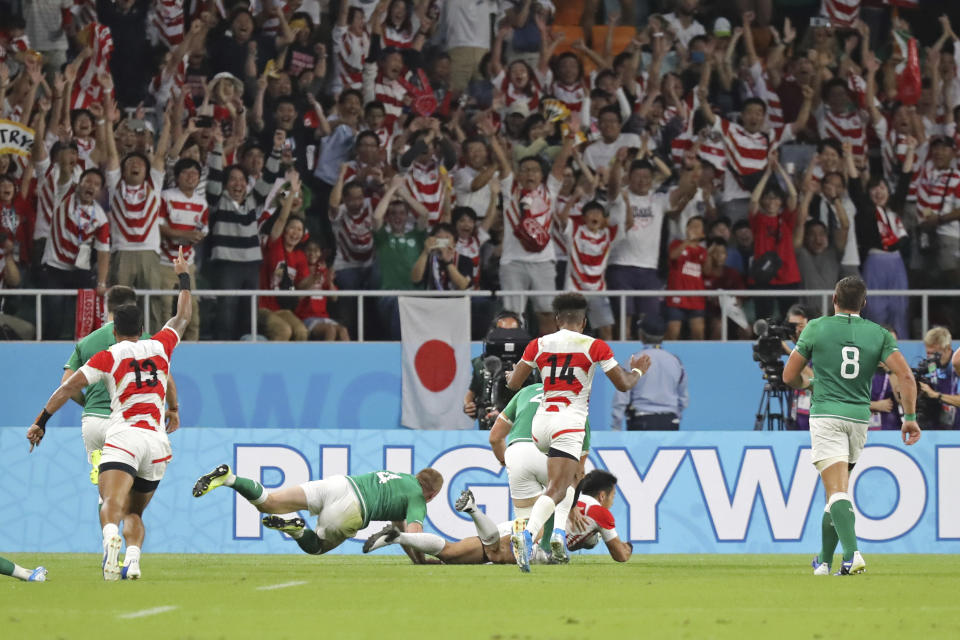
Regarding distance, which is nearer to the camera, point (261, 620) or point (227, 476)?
point (261, 620)

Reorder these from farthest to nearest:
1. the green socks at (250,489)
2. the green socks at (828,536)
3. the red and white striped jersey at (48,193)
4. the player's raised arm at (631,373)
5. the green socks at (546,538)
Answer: the red and white striped jersey at (48,193) < the green socks at (546,538) < the green socks at (250,489) < the player's raised arm at (631,373) < the green socks at (828,536)

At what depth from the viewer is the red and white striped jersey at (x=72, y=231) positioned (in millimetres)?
16906

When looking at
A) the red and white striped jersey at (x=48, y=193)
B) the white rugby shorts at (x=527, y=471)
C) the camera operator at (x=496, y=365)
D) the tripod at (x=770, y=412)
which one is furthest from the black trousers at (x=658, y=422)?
the red and white striped jersey at (x=48, y=193)

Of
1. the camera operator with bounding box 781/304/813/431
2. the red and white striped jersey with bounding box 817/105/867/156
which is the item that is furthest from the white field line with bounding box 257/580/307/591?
the red and white striped jersey with bounding box 817/105/867/156

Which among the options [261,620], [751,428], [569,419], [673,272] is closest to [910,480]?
[751,428]

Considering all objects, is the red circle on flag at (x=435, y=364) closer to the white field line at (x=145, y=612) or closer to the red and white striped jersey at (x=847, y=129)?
the red and white striped jersey at (x=847, y=129)

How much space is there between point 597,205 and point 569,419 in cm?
674

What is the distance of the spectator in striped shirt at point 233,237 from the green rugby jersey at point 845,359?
8388mm

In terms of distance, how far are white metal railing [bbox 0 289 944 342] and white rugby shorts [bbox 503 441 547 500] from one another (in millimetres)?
4600

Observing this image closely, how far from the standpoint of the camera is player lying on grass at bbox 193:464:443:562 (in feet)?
40.9

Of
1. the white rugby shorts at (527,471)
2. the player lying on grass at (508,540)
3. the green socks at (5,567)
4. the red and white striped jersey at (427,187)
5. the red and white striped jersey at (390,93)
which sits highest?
the red and white striped jersey at (390,93)

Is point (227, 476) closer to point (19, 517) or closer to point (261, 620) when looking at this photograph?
point (261, 620)

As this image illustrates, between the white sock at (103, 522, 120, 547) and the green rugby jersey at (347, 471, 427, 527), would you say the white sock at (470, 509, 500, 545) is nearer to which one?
the green rugby jersey at (347, 471, 427, 527)

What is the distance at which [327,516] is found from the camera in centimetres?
1265
